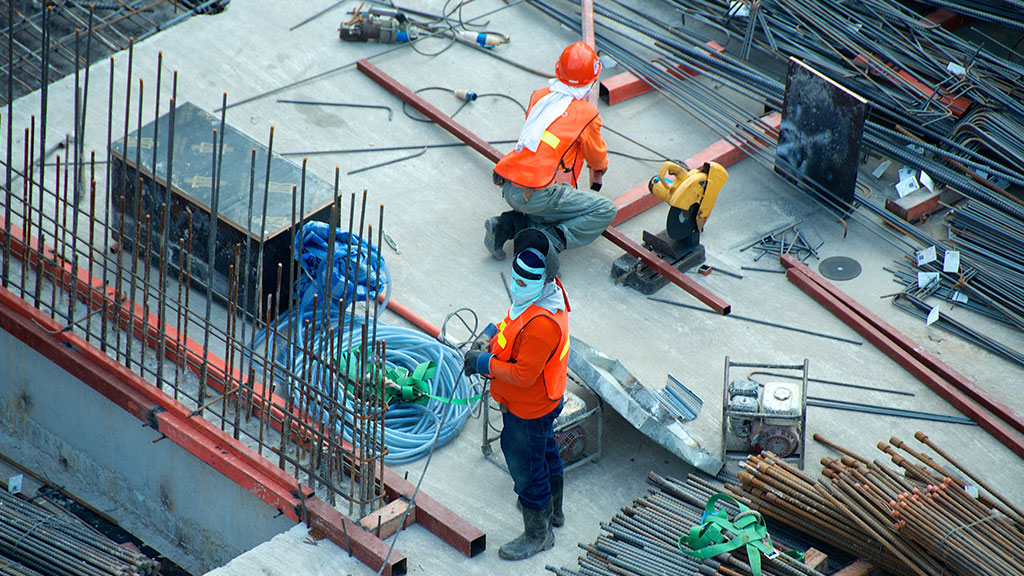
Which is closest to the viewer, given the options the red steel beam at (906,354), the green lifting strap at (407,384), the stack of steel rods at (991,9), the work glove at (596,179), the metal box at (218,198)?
the green lifting strap at (407,384)

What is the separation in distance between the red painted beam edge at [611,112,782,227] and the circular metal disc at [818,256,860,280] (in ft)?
4.71

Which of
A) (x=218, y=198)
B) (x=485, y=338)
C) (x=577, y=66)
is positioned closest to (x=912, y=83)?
(x=577, y=66)

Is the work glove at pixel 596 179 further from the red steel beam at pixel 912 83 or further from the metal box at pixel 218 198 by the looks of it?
the red steel beam at pixel 912 83

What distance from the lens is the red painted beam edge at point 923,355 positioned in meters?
10.6

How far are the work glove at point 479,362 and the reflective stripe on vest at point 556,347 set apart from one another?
9 cm

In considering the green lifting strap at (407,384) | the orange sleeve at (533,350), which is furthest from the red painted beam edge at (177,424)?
the orange sleeve at (533,350)

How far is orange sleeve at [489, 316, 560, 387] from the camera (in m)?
8.71

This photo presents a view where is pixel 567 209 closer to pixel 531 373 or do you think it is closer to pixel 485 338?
pixel 485 338

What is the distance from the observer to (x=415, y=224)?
12.2 meters

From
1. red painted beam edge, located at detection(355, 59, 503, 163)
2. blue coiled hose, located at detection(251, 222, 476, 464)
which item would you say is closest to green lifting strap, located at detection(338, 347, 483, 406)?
blue coiled hose, located at detection(251, 222, 476, 464)

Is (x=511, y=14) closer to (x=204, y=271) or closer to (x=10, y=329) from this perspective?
(x=204, y=271)

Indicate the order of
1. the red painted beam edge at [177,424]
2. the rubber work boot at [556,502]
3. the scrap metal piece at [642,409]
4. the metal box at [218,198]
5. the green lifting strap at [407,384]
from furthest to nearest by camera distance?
the metal box at [218,198]
the green lifting strap at [407,384]
the scrap metal piece at [642,409]
the rubber work boot at [556,502]
the red painted beam edge at [177,424]

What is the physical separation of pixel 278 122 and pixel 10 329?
134 inches

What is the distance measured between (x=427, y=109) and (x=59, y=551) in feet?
18.3
